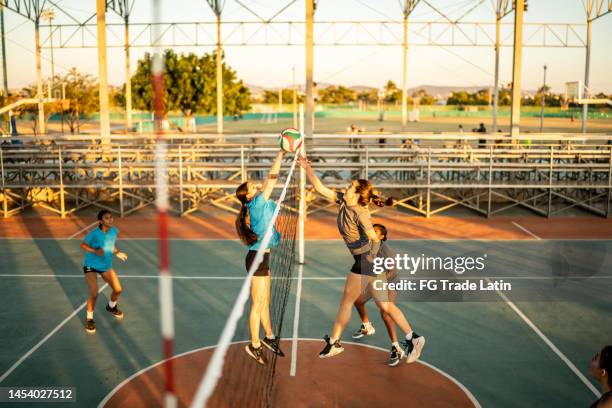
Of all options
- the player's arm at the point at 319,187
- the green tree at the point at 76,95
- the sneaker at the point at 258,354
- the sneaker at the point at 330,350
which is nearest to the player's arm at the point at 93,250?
the sneaker at the point at 258,354

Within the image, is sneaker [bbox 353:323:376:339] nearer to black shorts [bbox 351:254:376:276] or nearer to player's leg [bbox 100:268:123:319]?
black shorts [bbox 351:254:376:276]

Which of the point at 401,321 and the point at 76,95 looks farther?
the point at 76,95

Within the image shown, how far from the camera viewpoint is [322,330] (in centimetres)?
804

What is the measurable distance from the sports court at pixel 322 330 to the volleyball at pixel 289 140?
8.25 ft

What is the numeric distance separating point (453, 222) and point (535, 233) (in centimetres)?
225

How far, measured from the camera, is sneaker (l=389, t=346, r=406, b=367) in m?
6.87

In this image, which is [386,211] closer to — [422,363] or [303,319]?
[303,319]

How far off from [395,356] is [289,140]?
351cm

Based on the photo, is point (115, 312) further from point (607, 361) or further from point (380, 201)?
point (607, 361)

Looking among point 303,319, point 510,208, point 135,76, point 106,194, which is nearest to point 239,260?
point 303,319

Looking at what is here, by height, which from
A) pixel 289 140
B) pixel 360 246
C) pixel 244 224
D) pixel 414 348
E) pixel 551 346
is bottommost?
pixel 551 346

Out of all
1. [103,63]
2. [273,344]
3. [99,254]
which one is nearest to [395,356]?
[273,344]

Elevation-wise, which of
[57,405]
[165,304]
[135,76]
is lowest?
[57,405]

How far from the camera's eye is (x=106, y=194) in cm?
1902
